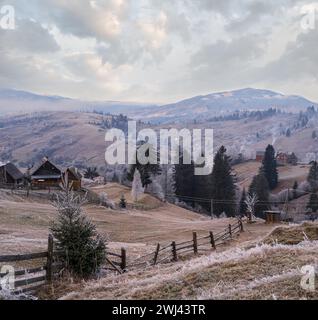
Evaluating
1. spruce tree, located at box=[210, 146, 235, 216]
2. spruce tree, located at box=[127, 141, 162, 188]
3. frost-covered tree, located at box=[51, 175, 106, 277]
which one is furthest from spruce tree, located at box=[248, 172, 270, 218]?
frost-covered tree, located at box=[51, 175, 106, 277]

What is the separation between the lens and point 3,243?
28375 mm

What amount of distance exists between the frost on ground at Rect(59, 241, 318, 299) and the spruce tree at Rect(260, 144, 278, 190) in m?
112

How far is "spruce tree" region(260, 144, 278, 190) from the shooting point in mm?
125312

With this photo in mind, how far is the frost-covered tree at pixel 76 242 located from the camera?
→ 66.8ft

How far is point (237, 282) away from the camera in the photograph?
504 inches

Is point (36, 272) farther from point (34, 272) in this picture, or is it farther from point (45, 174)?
point (45, 174)

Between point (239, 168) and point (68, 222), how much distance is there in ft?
536

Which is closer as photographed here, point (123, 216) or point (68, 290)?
point (68, 290)

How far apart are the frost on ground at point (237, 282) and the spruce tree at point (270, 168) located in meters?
112

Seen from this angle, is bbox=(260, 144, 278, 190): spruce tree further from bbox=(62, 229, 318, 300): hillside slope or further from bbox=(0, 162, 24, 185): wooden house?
bbox=(62, 229, 318, 300): hillside slope

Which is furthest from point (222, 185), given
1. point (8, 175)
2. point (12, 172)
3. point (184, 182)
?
point (8, 175)

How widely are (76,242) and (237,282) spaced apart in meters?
9.74
